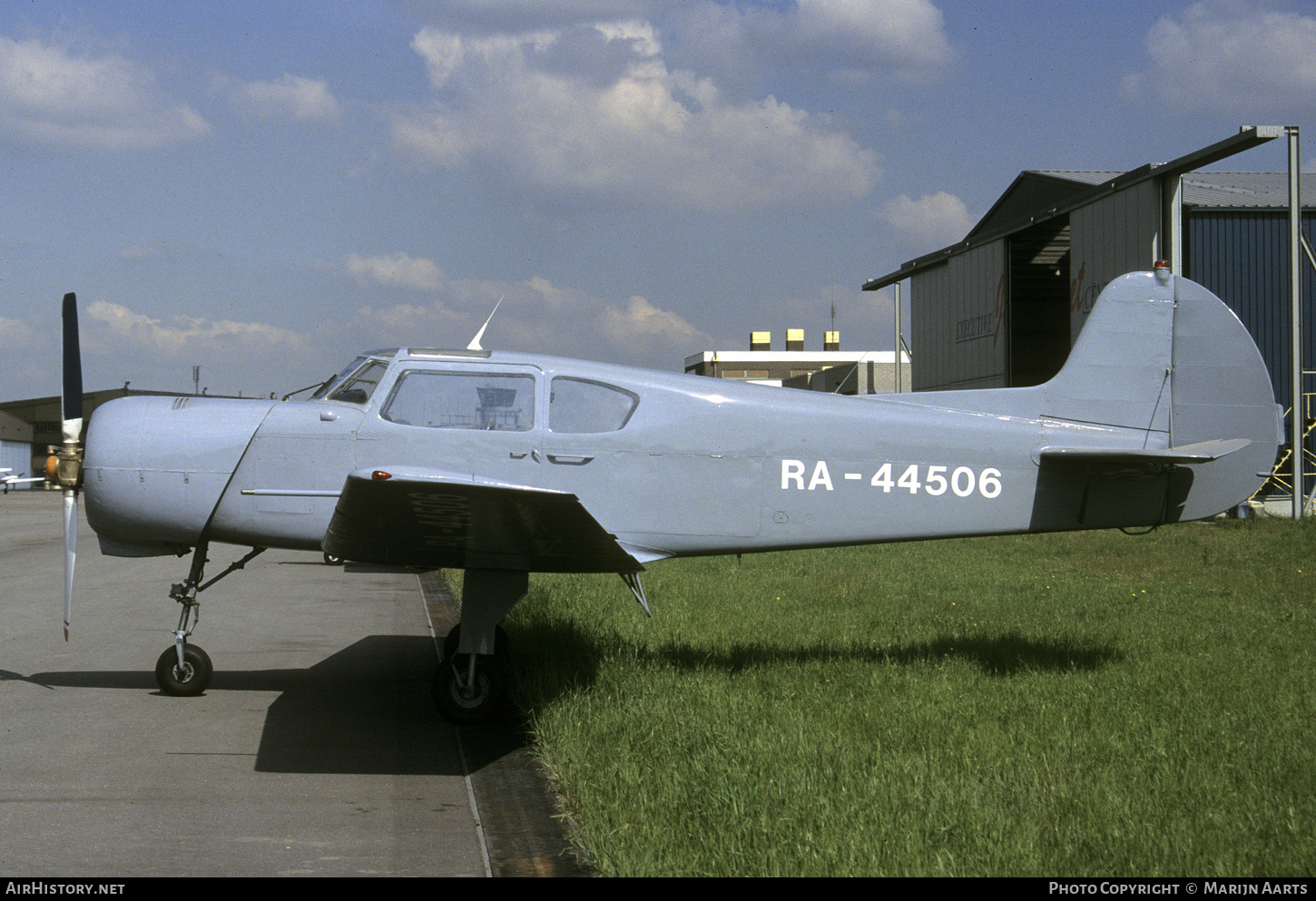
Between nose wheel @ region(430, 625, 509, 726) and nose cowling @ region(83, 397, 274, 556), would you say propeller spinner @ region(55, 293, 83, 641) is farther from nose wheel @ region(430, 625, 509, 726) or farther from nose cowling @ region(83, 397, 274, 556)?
nose wheel @ region(430, 625, 509, 726)

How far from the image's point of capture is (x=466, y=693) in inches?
258

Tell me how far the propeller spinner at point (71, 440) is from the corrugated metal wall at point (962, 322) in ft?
75.7

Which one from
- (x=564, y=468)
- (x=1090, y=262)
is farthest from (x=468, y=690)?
(x=1090, y=262)

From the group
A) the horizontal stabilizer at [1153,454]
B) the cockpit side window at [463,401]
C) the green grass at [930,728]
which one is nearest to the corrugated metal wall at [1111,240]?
the green grass at [930,728]

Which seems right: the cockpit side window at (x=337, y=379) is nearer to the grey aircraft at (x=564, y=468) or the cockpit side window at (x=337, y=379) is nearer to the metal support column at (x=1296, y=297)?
the grey aircraft at (x=564, y=468)

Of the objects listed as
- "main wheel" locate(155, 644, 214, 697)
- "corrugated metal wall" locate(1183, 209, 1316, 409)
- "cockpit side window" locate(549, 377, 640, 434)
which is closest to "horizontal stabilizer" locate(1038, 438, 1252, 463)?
"cockpit side window" locate(549, 377, 640, 434)

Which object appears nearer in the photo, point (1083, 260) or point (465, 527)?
point (465, 527)

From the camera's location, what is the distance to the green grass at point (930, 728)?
13.1ft

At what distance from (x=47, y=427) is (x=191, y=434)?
274 ft

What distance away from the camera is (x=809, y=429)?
273 inches

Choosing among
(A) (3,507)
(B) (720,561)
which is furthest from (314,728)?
(A) (3,507)

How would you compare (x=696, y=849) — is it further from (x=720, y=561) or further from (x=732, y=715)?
(x=720, y=561)

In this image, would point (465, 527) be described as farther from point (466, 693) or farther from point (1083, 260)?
point (1083, 260)

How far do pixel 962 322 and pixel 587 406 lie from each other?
24.6 meters
